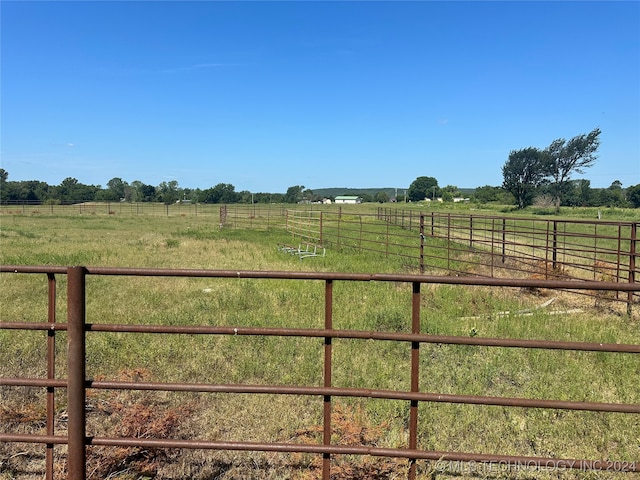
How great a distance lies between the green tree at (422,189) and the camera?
117812 millimetres

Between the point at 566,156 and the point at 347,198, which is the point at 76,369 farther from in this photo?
the point at 347,198

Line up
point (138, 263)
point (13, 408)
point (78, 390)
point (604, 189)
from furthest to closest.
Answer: point (604, 189), point (138, 263), point (13, 408), point (78, 390)

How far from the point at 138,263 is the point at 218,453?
10025 mm

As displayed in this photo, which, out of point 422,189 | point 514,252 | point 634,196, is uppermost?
point 422,189

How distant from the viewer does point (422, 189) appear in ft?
399

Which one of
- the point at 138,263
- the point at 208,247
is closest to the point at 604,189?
the point at 208,247

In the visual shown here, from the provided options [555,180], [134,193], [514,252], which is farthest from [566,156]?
[134,193]

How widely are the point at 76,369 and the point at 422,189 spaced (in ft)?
406

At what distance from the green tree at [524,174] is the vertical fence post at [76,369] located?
226 ft

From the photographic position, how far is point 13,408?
3732 millimetres

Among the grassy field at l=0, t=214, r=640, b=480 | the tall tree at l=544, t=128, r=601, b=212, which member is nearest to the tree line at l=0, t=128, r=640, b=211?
the tall tree at l=544, t=128, r=601, b=212

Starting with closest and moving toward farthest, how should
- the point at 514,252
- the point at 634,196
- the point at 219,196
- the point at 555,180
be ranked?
the point at 514,252 → the point at 634,196 → the point at 555,180 → the point at 219,196

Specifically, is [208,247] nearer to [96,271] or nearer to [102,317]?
[102,317]

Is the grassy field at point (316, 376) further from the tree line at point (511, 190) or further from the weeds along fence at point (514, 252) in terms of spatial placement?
the tree line at point (511, 190)
